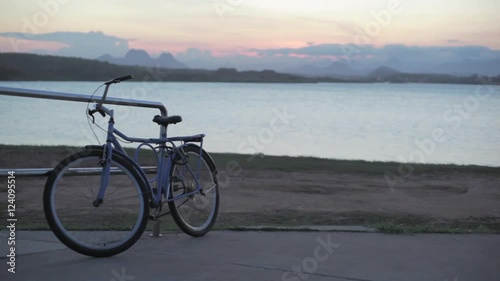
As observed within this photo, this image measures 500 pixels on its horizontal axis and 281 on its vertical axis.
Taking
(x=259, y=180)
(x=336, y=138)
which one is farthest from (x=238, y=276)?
(x=336, y=138)

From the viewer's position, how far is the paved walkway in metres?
4.66

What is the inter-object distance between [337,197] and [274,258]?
698 cm

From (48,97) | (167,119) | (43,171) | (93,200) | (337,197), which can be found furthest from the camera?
(337,197)

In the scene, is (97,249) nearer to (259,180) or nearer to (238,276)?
(238,276)

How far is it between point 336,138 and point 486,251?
3238cm

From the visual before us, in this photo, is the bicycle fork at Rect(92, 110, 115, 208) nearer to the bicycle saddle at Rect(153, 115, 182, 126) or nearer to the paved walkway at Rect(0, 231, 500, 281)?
the paved walkway at Rect(0, 231, 500, 281)

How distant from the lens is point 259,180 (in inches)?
558

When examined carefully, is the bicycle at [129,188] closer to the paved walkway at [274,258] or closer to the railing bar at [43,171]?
the railing bar at [43,171]

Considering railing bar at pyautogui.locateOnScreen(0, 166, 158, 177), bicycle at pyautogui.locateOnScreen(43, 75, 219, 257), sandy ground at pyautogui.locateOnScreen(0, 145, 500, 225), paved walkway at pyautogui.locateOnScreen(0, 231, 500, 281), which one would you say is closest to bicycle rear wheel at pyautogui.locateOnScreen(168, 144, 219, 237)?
bicycle at pyautogui.locateOnScreen(43, 75, 219, 257)

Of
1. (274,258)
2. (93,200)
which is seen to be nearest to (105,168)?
(93,200)

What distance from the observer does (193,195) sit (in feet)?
20.0

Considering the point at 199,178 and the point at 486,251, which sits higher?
the point at 199,178

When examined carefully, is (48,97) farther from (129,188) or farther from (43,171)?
(129,188)

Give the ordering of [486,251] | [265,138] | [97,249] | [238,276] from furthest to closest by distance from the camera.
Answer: [265,138]
[486,251]
[97,249]
[238,276]
